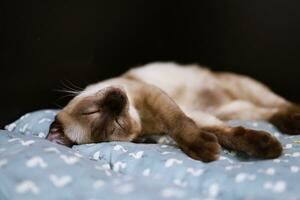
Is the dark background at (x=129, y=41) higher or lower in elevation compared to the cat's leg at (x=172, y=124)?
higher

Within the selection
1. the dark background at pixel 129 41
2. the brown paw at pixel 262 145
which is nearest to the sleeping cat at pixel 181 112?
the brown paw at pixel 262 145

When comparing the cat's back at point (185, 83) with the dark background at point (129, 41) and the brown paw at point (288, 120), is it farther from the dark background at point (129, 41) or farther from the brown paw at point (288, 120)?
the brown paw at point (288, 120)

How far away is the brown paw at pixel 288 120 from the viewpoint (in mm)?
2047

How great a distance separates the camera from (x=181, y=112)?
5.89 feet

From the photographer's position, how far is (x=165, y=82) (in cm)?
249

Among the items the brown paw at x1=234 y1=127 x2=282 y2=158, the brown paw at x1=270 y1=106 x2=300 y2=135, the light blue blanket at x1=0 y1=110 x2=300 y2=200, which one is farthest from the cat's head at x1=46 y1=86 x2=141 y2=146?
the brown paw at x1=270 y1=106 x2=300 y2=135

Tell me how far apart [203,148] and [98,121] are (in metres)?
0.49

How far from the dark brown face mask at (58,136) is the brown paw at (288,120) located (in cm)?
98

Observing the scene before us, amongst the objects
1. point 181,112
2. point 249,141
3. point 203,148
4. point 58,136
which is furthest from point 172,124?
point 58,136

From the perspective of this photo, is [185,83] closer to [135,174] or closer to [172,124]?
[172,124]

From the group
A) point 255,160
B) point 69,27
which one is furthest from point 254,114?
point 69,27

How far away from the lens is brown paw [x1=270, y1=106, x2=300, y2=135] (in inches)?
80.6

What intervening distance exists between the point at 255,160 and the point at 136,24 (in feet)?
4.53

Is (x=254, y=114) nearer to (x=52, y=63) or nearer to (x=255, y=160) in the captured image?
(x=255, y=160)
